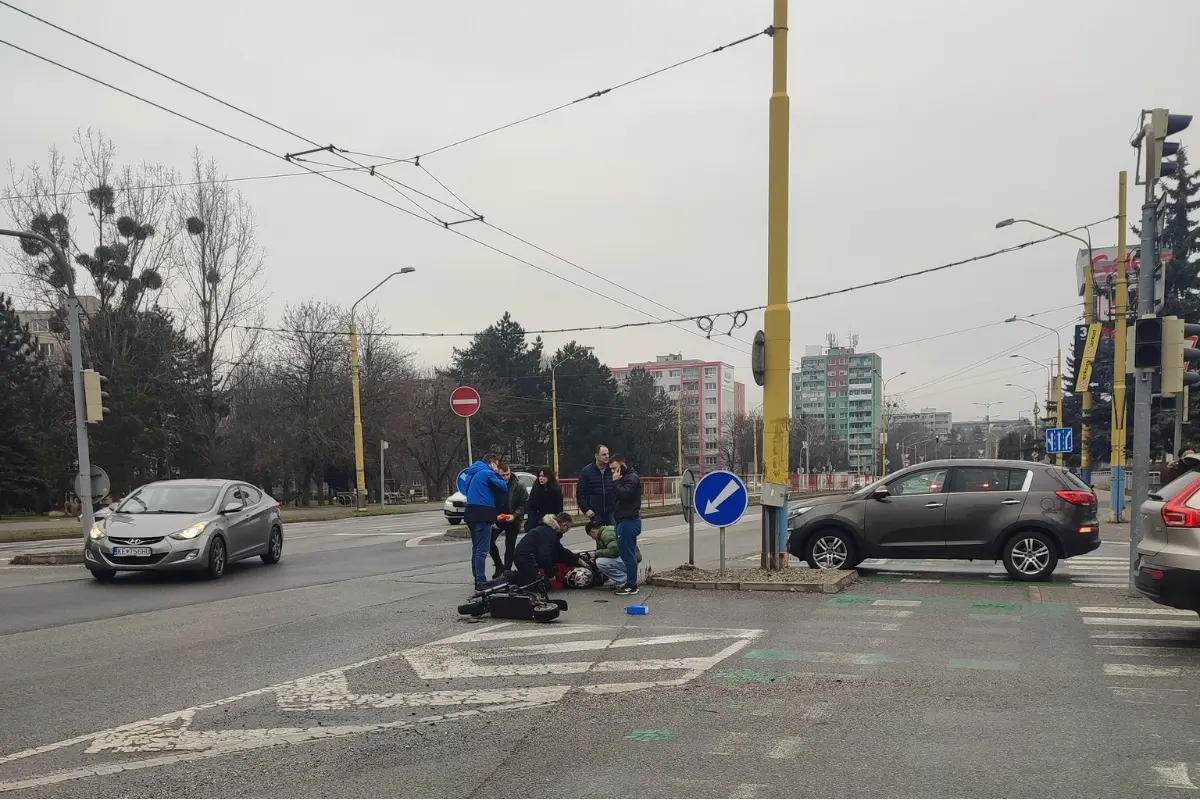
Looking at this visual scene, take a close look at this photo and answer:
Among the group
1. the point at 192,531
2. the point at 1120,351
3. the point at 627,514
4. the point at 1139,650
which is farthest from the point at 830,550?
the point at 1120,351

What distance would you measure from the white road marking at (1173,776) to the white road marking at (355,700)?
2.98 meters

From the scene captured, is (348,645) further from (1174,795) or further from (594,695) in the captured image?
(1174,795)

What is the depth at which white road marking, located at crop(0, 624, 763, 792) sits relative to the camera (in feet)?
16.7

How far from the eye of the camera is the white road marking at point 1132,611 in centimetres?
992

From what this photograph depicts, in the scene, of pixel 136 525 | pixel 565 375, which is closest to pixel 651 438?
pixel 565 375

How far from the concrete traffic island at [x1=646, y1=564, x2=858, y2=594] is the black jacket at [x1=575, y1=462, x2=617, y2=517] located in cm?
139

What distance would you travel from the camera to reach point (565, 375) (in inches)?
3044

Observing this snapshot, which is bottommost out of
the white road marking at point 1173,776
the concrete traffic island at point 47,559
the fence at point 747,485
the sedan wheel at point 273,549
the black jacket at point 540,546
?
the fence at point 747,485

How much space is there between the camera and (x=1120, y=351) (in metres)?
20.5

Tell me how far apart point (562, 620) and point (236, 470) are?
4597 centimetres

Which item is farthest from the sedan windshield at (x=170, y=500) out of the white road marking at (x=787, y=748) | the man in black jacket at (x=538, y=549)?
the white road marking at (x=787, y=748)

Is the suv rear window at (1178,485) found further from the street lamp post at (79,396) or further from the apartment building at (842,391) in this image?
the apartment building at (842,391)

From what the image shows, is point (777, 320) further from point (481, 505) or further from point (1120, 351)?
point (1120, 351)

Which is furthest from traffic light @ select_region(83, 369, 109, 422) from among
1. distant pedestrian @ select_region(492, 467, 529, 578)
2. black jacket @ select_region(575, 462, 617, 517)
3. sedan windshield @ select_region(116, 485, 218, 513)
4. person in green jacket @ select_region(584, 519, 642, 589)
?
person in green jacket @ select_region(584, 519, 642, 589)
